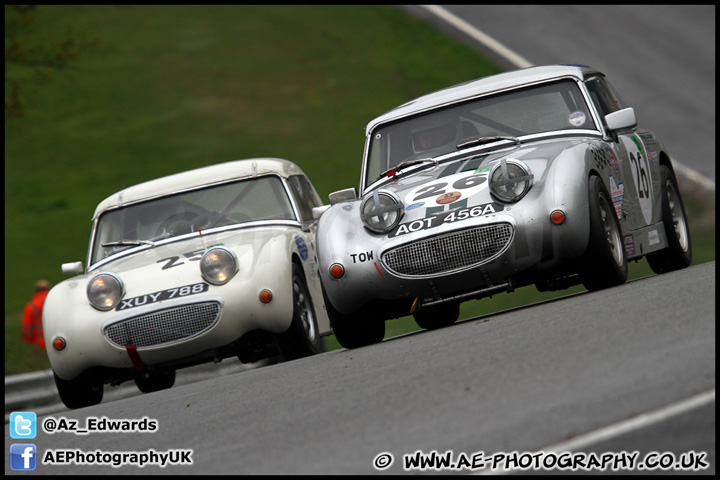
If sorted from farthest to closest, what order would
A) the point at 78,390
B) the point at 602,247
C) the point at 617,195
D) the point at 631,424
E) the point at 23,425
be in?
the point at 78,390
the point at 617,195
the point at 602,247
the point at 23,425
the point at 631,424

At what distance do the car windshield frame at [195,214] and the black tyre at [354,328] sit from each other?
2.02 meters

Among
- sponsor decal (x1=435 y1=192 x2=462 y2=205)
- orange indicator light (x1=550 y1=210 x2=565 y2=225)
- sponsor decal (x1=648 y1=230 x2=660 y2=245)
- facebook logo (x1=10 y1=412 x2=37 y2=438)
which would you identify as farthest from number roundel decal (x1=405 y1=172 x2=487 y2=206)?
facebook logo (x1=10 y1=412 x2=37 y2=438)

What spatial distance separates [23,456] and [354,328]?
10.0 ft

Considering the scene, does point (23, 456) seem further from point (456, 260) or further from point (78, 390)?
point (78, 390)

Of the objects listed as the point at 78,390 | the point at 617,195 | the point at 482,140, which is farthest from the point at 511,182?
the point at 78,390

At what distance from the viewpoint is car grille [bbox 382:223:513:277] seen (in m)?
7.13

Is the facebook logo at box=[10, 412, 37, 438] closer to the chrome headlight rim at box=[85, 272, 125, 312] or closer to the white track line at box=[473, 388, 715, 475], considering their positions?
the chrome headlight rim at box=[85, 272, 125, 312]

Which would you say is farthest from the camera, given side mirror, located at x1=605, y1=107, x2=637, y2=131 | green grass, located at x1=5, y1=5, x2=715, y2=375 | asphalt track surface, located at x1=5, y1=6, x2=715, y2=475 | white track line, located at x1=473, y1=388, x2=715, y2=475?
green grass, located at x1=5, y1=5, x2=715, y2=375

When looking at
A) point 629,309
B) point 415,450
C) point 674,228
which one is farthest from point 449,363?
point 674,228

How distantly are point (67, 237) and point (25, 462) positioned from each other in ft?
70.7

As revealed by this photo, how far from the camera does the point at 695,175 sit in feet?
72.7

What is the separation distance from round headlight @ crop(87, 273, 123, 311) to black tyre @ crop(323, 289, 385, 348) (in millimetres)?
1812

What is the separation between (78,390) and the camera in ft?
28.7

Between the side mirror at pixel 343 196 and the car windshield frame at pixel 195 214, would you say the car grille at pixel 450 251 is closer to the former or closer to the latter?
the side mirror at pixel 343 196
